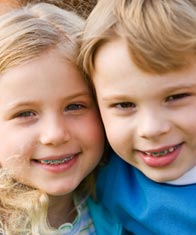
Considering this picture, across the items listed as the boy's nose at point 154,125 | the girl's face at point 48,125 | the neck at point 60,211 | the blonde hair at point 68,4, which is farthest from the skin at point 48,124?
the blonde hair at point 68,4

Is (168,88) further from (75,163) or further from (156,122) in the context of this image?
(75,163)

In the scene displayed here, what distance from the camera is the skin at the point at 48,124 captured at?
1.56 m

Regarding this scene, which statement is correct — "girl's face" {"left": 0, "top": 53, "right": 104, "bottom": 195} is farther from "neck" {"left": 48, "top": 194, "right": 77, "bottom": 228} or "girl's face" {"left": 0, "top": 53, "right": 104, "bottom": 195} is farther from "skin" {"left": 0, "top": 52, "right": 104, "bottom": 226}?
"neck" {"left": 48, "top": 194, "right": 77, "bottom": 228}

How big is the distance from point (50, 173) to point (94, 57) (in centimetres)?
35

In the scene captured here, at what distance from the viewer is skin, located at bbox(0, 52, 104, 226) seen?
5.11 ft

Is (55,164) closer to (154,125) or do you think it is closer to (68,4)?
(154,125)

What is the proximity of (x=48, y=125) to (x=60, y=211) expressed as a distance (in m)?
0.34

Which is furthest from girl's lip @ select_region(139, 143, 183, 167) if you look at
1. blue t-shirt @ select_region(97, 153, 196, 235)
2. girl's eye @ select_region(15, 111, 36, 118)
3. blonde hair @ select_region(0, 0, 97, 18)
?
blonde hair @ select_region(0, 0, 97, 18)

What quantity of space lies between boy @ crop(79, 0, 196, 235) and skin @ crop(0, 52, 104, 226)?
80 millimetres

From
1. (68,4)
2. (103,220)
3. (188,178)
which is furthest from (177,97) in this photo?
(68,4)

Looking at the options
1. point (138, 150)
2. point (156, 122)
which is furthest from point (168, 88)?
point (138, 150)

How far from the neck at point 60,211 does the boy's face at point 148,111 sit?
0.99 ft

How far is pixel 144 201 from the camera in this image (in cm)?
167

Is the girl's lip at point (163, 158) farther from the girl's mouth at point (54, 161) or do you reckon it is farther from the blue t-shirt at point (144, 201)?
the girl's mouth at point (54, 161)
